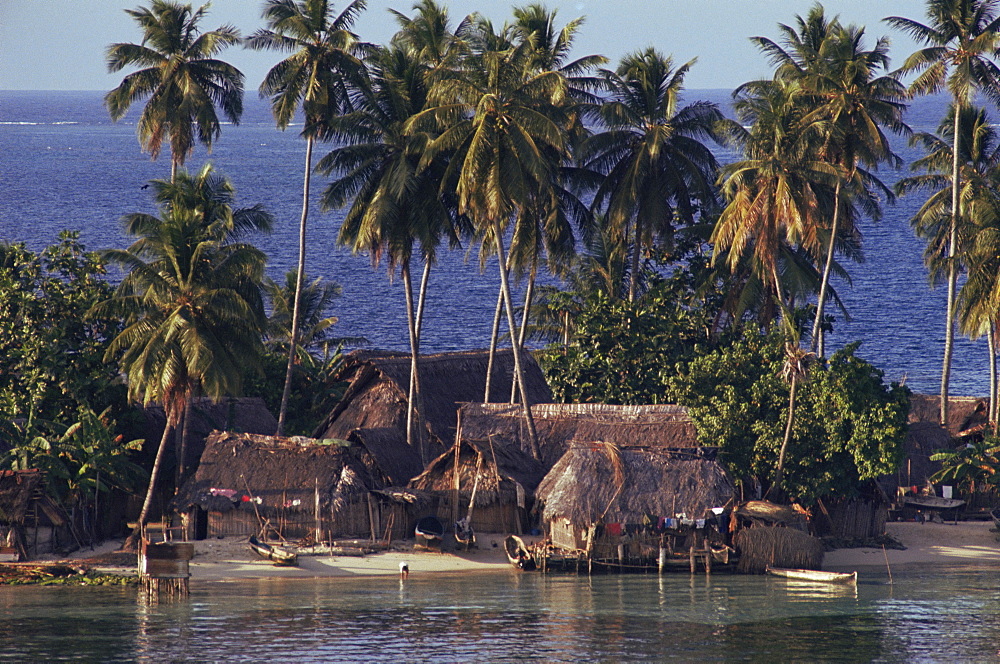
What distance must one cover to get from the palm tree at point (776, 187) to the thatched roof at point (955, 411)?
31.6ft

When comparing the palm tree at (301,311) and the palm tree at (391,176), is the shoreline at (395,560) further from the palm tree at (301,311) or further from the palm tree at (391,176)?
the palm tree at (301,311)

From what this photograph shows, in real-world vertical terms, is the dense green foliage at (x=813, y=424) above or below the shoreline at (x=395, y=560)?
above

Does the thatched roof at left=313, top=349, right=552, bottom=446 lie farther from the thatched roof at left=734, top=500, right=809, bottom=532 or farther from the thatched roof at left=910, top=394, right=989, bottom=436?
the thatched roof at left=910, top=394, right=989, bottom=436

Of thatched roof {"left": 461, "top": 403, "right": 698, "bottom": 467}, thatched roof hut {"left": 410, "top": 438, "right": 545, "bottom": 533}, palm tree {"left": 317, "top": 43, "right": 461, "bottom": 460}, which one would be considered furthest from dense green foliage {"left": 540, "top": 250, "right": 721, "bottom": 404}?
thatched roof hut {"left": 410, "top": 438, "right": 545, "bottom": 533}

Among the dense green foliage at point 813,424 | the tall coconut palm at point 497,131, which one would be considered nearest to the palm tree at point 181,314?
the tall coconut palm at point 497,131

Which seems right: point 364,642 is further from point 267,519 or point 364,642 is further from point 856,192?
point 856,192

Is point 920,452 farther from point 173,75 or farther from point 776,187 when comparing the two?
point 173,75

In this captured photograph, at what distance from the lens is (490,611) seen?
28.8 meters

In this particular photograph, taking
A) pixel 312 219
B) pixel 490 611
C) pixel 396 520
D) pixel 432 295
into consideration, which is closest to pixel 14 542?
pixel 396 520

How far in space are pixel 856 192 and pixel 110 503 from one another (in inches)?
918

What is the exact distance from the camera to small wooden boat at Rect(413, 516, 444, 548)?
111ft

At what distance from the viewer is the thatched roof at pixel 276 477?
111 ft

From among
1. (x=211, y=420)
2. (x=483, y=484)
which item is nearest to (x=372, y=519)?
(x=483, y=484)

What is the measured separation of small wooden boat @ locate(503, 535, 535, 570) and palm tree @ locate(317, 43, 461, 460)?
19.0 feet
